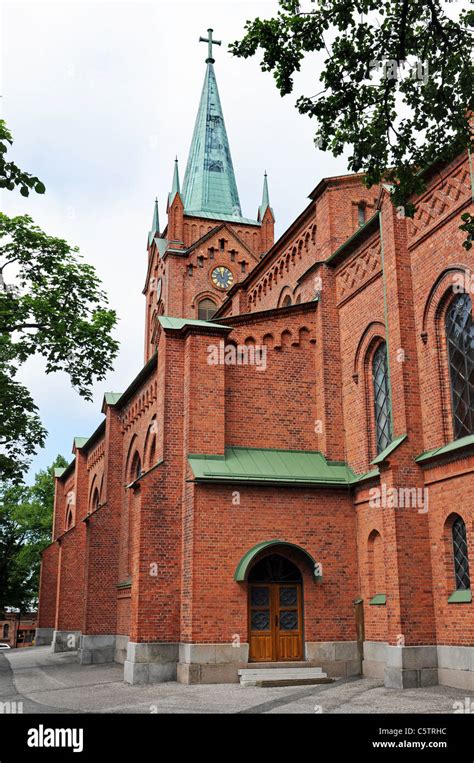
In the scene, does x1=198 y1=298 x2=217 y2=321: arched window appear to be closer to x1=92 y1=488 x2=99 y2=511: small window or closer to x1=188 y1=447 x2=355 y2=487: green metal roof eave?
x1=92 y1=488 x2=99 y2=511: small window

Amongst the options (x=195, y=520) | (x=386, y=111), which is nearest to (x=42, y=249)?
(x=195, y=520)

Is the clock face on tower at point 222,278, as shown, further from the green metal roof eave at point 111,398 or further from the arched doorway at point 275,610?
the arched doorway at point 275,610

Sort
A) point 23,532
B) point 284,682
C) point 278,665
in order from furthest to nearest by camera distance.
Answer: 1. point 23,532
2. point 278,665
3. point 284,682

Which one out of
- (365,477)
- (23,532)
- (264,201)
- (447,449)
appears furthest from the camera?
(23,532)

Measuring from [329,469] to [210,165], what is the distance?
84.5 ft

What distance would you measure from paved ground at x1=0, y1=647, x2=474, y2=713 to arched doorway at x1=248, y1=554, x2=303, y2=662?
1.33 m

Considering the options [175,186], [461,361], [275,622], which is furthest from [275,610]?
[175,186]

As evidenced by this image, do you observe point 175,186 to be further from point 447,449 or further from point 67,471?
point 447,449

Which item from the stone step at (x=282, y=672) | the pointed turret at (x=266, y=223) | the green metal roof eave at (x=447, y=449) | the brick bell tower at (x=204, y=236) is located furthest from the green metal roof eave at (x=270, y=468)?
the pointed turret at (x=266, y=223)

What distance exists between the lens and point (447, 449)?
45.3 feet

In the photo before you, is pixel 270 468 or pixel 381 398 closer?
pixel 381 398
